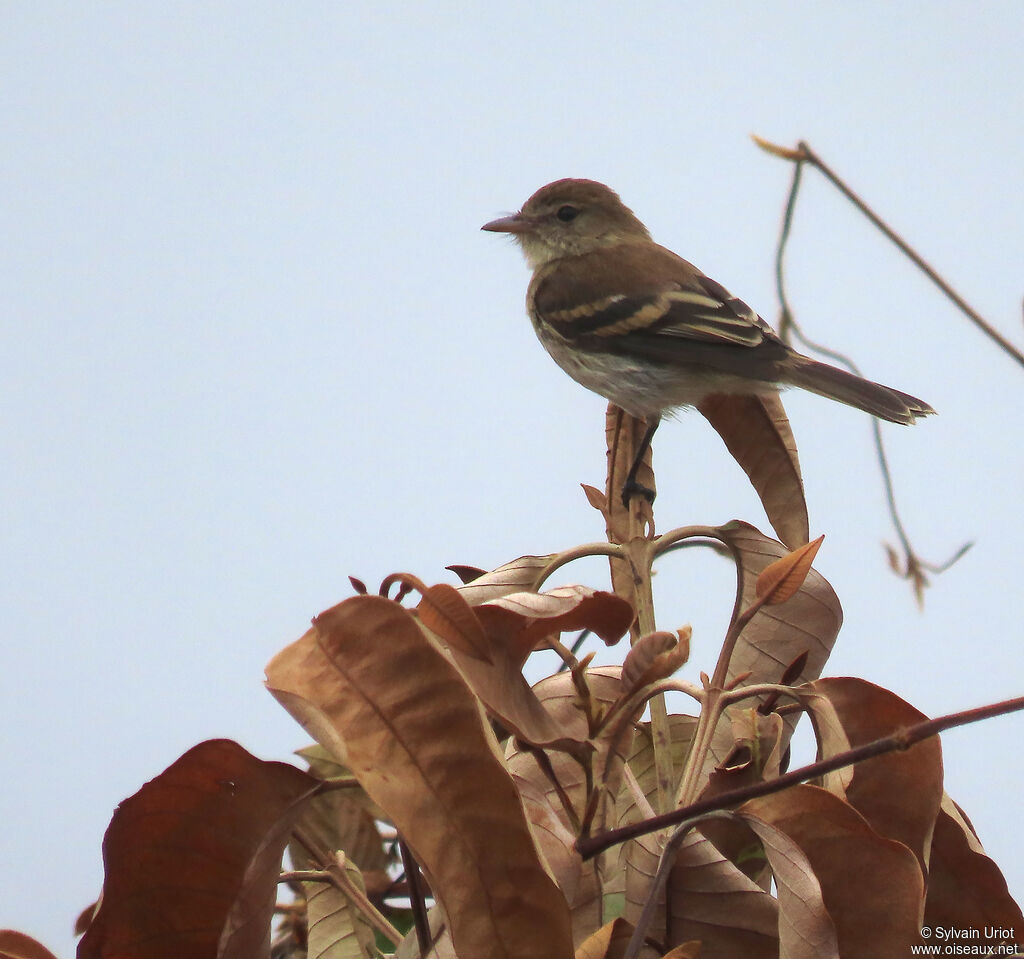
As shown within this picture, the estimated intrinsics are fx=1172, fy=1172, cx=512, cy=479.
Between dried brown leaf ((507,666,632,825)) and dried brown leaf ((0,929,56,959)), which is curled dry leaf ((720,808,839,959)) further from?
dried brown leaf ((0,929,56,959))

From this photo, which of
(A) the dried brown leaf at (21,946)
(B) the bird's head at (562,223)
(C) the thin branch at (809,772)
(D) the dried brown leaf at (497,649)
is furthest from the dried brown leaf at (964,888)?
(B) the bird's head at (562,223)

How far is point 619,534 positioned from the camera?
1324 mm

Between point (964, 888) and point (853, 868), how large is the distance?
0.67 feet

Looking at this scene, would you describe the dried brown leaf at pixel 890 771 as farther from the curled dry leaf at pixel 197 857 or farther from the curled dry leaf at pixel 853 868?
the curled dry leaf at pixel 197 857

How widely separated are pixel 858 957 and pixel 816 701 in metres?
0.20

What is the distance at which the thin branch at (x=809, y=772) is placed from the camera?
28.8 inches

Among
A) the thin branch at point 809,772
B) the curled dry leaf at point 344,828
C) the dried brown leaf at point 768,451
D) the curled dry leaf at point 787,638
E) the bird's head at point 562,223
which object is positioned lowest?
the curled dry leaf at point 344,828

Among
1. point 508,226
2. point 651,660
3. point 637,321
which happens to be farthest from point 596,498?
point 508,226

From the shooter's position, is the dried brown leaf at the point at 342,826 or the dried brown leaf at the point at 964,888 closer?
the dried brown leaf at the point at 964,888

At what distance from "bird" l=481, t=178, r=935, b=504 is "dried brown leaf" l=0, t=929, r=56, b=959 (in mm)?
1900

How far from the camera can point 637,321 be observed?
135 inches

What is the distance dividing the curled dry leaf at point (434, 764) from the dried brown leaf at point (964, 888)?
1.39 feet

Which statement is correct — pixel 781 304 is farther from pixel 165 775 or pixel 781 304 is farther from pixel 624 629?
pixel 165 775

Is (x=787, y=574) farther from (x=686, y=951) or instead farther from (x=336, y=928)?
(x=336, y=928)
